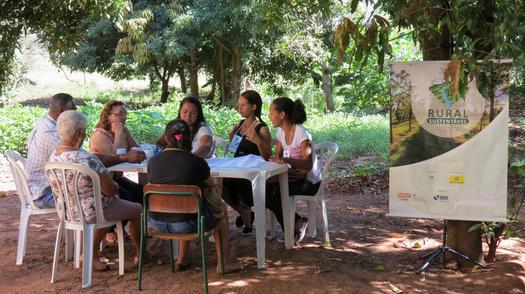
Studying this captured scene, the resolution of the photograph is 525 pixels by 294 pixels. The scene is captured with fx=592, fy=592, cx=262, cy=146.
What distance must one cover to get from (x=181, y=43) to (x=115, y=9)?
1134 cm

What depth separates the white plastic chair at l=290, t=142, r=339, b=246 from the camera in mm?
5277

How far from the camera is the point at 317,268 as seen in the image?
457 cm

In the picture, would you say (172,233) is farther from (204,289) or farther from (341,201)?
(341,201)

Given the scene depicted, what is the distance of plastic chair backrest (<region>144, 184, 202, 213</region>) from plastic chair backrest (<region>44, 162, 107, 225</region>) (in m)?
0.44

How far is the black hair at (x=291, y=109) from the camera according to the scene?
209 inches

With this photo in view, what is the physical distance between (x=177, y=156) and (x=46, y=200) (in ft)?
4.68

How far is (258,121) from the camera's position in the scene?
5418mm

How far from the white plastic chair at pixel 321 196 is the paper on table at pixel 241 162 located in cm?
51

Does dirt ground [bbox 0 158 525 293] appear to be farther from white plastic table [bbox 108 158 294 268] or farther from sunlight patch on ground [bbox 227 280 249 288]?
white plastic table [bbox 108 158 294 268]

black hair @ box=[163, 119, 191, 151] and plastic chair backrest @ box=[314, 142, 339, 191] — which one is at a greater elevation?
black hair @ box=[163, 119, 191, 151]

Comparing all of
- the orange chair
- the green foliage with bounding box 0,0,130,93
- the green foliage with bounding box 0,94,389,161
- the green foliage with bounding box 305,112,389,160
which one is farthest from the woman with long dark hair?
the green foliage with bounding box 305,112,389,160

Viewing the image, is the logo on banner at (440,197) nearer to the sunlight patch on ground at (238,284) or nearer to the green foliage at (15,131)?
the sunlight patch on ground at (238,284)

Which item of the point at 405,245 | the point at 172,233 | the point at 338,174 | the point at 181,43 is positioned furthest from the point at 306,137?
the point at 181,43

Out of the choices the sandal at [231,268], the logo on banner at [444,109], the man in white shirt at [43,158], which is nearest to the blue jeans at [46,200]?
the man in white shirt at [43,158]
